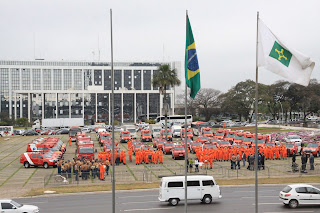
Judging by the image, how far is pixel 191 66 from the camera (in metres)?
13.5

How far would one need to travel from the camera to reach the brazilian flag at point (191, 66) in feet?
43.7

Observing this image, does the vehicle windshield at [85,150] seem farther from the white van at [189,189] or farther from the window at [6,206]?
the window at [6,206]

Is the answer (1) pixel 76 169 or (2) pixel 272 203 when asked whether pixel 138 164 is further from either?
(2) pixel 272 203

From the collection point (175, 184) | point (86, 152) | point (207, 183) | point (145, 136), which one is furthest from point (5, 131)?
point (207, 183)

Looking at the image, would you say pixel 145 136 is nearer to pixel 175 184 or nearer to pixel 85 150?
pixel 85 150

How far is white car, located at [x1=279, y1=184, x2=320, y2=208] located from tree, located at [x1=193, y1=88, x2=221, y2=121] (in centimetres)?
9830

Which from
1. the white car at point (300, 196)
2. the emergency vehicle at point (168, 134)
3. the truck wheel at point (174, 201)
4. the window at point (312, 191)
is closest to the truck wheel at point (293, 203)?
the white car at point (300, 196)

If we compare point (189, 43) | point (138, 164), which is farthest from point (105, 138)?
Answer: point (189, 43)

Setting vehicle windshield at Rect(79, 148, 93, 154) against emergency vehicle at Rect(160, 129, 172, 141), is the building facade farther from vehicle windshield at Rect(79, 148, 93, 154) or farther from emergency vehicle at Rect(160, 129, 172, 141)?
vehicle windshield at Rect(79, 148, 93, 154)

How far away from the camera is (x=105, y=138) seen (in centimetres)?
5425

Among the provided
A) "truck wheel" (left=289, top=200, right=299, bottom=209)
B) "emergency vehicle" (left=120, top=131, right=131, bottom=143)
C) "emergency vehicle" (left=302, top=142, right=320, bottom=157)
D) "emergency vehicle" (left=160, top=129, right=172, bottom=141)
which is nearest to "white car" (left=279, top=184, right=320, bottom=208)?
"truck wheel" (left=289, top=200, right=299, bottom=209)

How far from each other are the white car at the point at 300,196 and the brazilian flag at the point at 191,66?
9.87 meters

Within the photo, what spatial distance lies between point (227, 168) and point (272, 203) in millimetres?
10907

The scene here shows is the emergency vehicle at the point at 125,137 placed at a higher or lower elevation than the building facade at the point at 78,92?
lower
